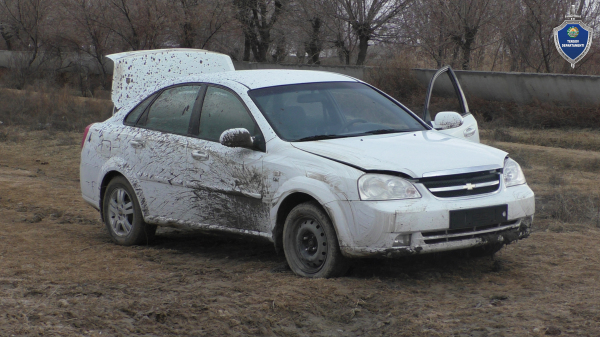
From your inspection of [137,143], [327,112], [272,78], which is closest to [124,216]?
[137,143]

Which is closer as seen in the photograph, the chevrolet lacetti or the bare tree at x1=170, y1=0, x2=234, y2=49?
the chevrolet lacetti

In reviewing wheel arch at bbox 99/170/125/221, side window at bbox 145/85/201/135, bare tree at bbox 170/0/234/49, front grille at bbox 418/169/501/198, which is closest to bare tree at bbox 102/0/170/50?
bare tree at bbox 170/0/234/49

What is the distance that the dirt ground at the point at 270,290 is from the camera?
4051mm

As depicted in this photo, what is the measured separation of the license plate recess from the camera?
470cm

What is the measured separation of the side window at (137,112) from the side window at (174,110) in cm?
9

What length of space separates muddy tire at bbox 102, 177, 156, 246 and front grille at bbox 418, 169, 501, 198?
294 cm

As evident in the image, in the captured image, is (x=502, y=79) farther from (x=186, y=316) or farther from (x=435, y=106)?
→ (x=186, y=316)

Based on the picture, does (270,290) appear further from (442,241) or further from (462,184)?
(462,184)

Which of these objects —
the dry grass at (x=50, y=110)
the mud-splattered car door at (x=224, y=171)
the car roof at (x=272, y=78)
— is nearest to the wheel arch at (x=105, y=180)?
the mud-splattered car door at (x=224, y=171)

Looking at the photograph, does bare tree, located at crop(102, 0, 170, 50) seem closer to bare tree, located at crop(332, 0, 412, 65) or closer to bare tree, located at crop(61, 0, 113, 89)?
bare tree, located at crop(61, 0, 113, 89)

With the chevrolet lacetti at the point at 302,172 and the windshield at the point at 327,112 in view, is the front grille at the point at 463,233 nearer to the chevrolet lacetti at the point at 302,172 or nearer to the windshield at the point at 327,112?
the chevrolet lacetti at the point at 302,172

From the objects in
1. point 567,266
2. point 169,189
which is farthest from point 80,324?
point 567,266

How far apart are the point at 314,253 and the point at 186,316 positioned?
1.20 metres

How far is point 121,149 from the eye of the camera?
6656 mm
